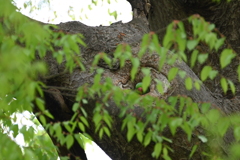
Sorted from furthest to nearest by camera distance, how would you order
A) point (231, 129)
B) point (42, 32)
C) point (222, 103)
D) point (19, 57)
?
point (222, 103)
point (231, 129)
point (42, 32)
point (19, 57)

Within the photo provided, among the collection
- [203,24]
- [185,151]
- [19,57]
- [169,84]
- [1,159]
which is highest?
[203,24]

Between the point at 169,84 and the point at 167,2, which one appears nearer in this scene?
the point at 169,84

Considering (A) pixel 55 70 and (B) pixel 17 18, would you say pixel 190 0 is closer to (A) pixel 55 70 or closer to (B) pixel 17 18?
(A) pixel 55 70

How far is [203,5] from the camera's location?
338 centimetres

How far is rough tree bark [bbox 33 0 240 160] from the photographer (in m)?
2.72

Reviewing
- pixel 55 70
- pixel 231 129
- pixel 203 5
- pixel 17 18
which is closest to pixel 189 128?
pixel 231 129

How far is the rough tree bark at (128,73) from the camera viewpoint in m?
2.72

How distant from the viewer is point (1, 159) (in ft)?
6.59

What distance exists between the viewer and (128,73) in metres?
2.90

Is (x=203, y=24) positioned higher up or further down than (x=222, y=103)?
higher up

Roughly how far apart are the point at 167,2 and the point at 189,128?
1.81 meters

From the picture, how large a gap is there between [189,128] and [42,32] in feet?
2.91

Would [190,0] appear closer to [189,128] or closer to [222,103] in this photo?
[222,103]

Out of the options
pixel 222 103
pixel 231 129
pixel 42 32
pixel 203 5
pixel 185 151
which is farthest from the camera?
pixel 203 5
